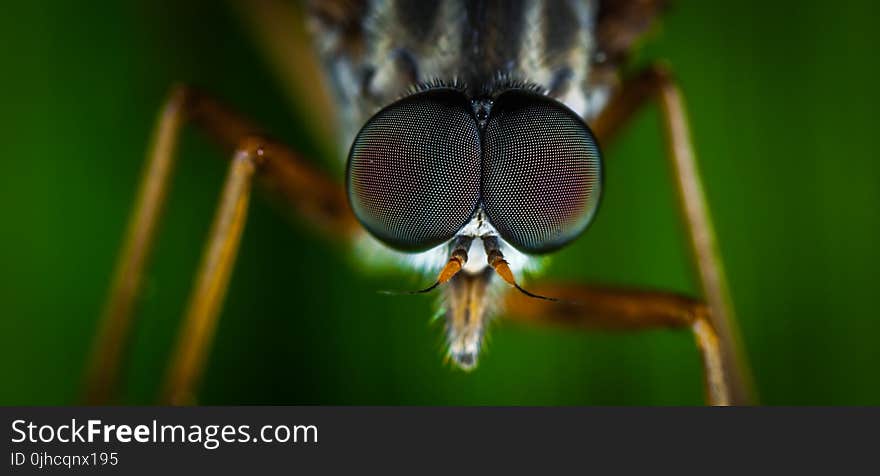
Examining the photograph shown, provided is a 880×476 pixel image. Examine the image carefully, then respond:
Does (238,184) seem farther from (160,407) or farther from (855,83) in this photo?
(855,83)

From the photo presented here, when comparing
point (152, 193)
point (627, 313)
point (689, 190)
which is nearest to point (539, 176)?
point (627, 313)

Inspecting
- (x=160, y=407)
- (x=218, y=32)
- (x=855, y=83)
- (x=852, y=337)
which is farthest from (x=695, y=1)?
(x=160, y=407)

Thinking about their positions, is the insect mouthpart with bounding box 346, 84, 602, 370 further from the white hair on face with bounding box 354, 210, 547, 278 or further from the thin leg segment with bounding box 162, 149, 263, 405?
the thin leg segment with bounding box 162, 149, 263, 405

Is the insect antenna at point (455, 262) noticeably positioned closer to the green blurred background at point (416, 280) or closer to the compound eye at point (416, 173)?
the compound eye at point (416, 173)

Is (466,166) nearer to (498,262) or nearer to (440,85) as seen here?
(498,262)

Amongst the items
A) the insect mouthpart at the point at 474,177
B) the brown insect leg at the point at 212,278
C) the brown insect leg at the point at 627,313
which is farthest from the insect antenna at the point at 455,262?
the brown insect leg at the point at 212,278

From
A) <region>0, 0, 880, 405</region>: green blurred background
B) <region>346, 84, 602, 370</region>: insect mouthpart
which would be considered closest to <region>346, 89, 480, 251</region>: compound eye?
<region>346, 84, 602, 370</region>: insect mouthpart
